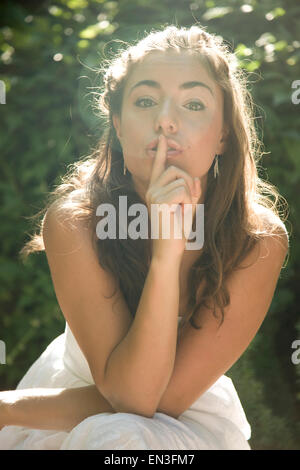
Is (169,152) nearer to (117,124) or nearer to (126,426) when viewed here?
(117,124)

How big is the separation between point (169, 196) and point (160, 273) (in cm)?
21

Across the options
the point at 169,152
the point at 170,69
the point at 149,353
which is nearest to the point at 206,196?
the point at 169,152

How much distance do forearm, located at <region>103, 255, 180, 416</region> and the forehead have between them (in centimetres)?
55

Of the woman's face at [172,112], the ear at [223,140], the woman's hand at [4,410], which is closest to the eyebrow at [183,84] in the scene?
the woman's face at [172,112]

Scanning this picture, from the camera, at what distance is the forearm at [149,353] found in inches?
68.4

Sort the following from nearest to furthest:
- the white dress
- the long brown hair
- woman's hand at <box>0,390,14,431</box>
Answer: the white dress
woman's hand at <box>0,390,14,431</box>
the long brown hair

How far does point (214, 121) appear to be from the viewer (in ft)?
6.43

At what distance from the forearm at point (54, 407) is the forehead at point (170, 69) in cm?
94

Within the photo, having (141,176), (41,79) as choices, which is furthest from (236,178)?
(41,79)

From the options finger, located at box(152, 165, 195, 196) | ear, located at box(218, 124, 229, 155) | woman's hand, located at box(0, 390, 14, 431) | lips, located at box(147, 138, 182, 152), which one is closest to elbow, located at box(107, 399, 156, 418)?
woman's hand, located at box(0, 390, 14, 431)

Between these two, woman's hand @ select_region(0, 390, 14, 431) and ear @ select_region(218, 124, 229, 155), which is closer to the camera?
woman's hand @ select_region(0, 390, 14, 431)

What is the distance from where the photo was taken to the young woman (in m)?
1.76

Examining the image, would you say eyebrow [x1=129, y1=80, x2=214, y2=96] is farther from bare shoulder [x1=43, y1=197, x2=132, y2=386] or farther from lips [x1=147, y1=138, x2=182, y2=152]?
bare shoulder [x1=43, y1=197, x2=132, y2=386]

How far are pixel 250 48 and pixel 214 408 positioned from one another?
Result: 1812 mm
